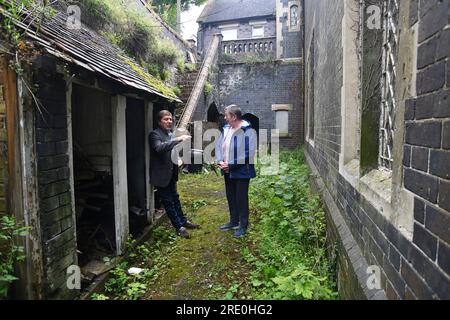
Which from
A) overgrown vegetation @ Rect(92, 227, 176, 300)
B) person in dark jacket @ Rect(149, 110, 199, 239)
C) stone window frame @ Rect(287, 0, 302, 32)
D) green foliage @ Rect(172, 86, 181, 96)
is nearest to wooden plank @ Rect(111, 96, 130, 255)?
overgrown vegetation @ Rect(92, 227, 176, 300)

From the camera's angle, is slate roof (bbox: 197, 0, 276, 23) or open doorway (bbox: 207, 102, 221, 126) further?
slate roof (bbox: 197, 0, 276, 23)

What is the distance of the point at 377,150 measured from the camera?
2.77 meters

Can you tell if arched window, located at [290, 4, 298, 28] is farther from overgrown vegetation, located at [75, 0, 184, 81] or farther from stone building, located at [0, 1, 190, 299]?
stone building, located at [0, 1, 190, 299]

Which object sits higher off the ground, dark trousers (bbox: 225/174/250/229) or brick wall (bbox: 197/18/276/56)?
brick wall (bbox: 197/18/276/56)

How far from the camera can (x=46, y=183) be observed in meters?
2.72

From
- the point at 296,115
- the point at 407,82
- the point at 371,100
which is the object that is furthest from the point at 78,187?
the point at 296,115

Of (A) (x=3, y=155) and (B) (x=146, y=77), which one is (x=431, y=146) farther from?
Result: (B) (x=146, y=77)

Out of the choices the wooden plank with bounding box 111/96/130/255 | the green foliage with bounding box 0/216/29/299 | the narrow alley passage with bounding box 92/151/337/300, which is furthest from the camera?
the wooden plank with bounding box 111/96/130/255

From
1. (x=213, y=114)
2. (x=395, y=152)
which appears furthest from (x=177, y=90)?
(x=395, y=152)

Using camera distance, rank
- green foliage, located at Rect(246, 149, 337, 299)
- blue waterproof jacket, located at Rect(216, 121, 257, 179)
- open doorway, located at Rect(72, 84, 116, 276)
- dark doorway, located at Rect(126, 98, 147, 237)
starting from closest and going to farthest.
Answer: green foliage, located at Rect(246, 149, 337, 299), open doorway, located at Rect(72, 84, 116, 276), blue waterproof jacket, located at Rect(216, 121, 257, 179), dark doorway, located at Rect(126, 98, 147, 237)

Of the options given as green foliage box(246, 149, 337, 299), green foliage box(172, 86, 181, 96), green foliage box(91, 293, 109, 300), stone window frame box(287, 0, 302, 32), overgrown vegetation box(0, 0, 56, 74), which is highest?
stone window frame box(287, 0, 302, 32)

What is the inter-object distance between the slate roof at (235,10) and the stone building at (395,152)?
959 inches

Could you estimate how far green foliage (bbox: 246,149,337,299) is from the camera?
9.66 feet

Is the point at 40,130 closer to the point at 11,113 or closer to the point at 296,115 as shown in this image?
the point at 11,113
